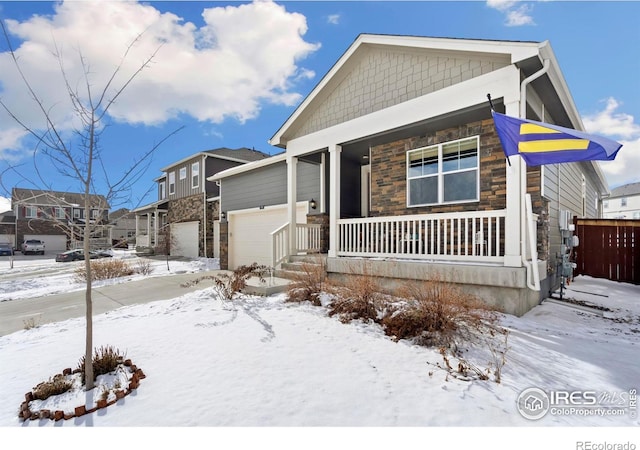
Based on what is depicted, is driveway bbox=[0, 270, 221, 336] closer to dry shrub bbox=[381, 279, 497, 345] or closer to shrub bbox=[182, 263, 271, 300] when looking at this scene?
shrub bbox=[182, 263, 271, 300]

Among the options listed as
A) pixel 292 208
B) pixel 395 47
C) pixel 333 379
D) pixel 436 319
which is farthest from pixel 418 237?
pixel 333 379

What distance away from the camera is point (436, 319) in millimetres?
3752

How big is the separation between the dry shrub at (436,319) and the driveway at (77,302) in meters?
5.27

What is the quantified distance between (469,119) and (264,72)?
4.89 m

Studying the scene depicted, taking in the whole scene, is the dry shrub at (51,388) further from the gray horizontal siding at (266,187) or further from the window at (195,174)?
the window at (195,174)

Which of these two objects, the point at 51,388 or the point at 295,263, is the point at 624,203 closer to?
the point at 295,263

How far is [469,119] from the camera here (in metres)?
6.05

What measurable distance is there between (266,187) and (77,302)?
6738 millimetres

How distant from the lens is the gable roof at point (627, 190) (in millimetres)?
34144

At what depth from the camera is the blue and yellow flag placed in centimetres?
396

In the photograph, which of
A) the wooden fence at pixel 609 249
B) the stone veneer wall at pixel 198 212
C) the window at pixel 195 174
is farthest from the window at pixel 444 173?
the window at pixel 195 174

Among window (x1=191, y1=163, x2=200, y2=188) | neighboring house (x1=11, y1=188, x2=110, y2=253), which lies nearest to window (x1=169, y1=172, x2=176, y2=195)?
window (x1=191, y1=163, x2=200, y2=188)
